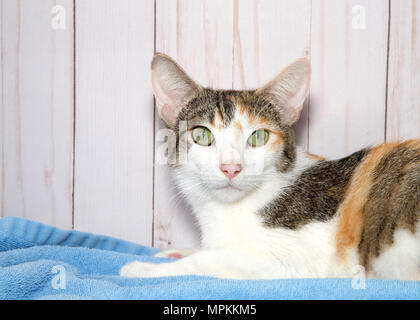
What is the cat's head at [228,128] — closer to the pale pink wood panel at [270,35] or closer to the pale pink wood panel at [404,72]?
the pale pink wood panel at [270,35]

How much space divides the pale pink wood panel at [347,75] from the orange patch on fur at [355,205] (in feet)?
1.61

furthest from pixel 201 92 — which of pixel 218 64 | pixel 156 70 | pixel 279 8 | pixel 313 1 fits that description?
pixel 313 1

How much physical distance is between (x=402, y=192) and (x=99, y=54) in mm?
1615

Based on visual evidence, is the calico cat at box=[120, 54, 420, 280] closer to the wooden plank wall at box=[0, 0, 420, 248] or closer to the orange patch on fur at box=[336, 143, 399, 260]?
the orange patch on fur at box=[336, 143, 399, 260]

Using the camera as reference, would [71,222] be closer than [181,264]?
No

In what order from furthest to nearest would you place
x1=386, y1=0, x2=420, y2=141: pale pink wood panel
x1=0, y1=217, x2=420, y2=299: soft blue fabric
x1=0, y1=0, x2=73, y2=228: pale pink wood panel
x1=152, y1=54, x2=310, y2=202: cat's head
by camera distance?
1. x1=0, y1=0, x2=73, y2=228: pale pink wood panel
2. x1=386, y1=0, x2=420, y2=141: pale pink wood panel
3. x1=152, y1=54, x2=310, y2=202: cat's head
4. x1=0, y1=217, x2=420, y2=299: soft blue fabric

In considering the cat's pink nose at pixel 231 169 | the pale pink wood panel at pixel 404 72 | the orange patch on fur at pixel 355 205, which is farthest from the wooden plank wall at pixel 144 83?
the cat's pink nose at pixel 231 169

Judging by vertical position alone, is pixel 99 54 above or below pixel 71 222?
above

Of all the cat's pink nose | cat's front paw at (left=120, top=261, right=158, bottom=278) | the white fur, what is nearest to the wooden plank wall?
cat's front paw at (left=120, top=261, right=158, bottom=278)

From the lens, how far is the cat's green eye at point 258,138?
5.13 feet

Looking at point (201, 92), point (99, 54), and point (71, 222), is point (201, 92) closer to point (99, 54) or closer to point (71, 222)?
point (99, 54)

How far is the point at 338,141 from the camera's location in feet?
6.71

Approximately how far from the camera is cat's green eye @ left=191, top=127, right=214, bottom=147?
1559 millimetres
